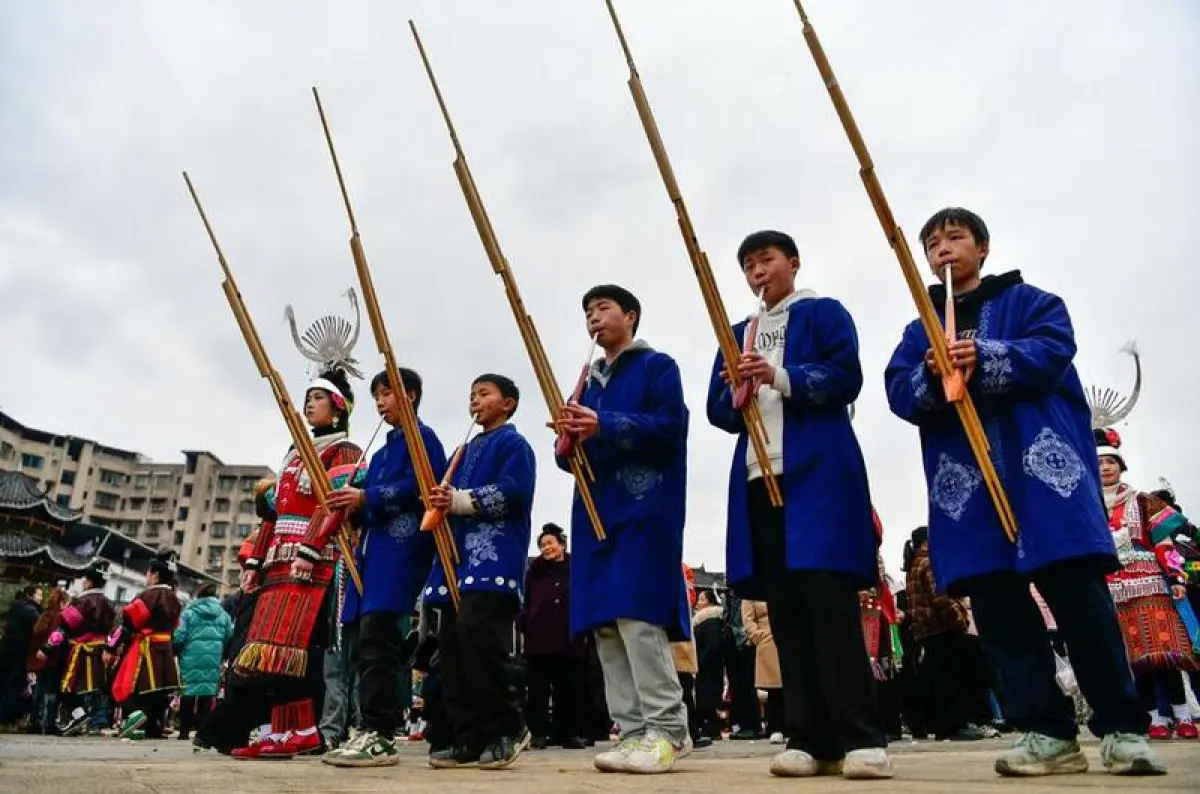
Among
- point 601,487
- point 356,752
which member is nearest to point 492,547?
point 601,487

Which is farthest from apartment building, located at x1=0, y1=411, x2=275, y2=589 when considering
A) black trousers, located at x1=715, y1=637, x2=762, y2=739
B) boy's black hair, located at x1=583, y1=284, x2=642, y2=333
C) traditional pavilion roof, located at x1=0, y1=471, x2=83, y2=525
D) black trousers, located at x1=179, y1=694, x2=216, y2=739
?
boy's black hair, located at x1=583, y1=284, x2=642, y2=333

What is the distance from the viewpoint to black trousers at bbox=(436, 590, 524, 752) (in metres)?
3.76

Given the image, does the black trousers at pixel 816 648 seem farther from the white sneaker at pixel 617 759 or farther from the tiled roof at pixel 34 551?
the tiled roof at pixel 34 551

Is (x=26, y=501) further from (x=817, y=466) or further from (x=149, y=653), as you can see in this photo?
(x=817, y=466)

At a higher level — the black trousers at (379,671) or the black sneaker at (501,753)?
the black trousers at (379,671)

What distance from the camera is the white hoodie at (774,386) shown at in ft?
9.93

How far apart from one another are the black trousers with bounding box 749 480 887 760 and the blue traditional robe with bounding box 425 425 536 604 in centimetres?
127

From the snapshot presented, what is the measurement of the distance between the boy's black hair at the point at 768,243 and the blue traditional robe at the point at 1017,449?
689mm

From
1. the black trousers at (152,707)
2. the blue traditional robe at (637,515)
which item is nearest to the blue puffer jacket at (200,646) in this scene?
the black trousers at (152,707)

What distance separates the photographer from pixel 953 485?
113 inches

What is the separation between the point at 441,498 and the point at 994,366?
2.26m

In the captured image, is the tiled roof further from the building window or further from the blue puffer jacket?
the building window

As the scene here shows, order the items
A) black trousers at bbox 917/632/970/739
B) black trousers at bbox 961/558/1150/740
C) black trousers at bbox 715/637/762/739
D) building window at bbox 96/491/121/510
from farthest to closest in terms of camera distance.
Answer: building window at bbox 96/491/121/510
black trousers at bbox 715/637/762/739
black trousers at bbox 917/632/970/739
black trousers at bbox 961/558/1150/740

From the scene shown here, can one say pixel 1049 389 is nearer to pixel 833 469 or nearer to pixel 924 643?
pixel 833 469
